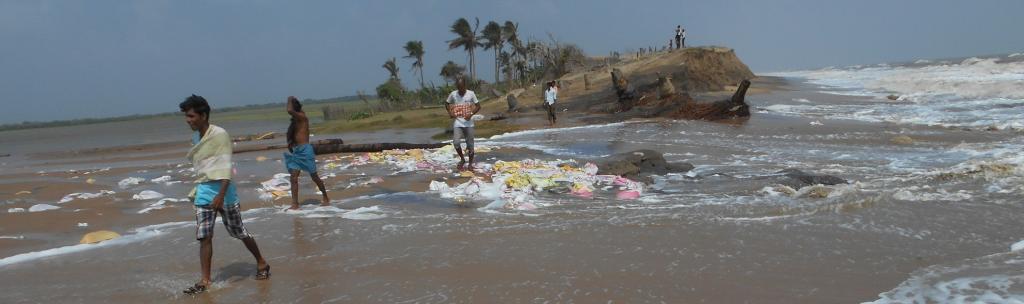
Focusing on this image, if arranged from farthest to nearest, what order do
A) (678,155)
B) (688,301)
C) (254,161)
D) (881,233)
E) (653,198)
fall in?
1. (254,161)
2. (678,155)
3. (653,198)
4. (881,233)
5. (688,301)

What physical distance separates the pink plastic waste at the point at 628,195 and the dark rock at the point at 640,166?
894mm

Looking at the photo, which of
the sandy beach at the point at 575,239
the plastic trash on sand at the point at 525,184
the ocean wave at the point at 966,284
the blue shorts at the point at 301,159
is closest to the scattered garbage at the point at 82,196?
the sandy beach at the point at 575,239

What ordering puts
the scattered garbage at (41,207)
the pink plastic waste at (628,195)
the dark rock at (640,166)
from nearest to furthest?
the pink plastic waste at (628,195)
the scattered garbage at (41,207)
the dark rock at (640,166)

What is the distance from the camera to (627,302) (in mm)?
3859

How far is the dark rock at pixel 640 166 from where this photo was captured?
29.3 ft

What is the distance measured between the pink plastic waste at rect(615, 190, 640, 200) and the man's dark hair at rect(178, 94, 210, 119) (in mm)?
4326

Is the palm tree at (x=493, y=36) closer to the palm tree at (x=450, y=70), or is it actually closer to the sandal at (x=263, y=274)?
the palm tree at (x=450, y=70)

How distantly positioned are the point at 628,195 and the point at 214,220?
441 centimetres

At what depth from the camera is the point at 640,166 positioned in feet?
31.1

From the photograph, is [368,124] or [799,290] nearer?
[799,290]

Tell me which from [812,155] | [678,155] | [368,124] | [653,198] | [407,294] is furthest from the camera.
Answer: [368,124]

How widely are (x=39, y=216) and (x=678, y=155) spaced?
29.3ft

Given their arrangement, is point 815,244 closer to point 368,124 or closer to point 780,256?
point 780,256

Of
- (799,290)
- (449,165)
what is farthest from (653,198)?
(449,165)
